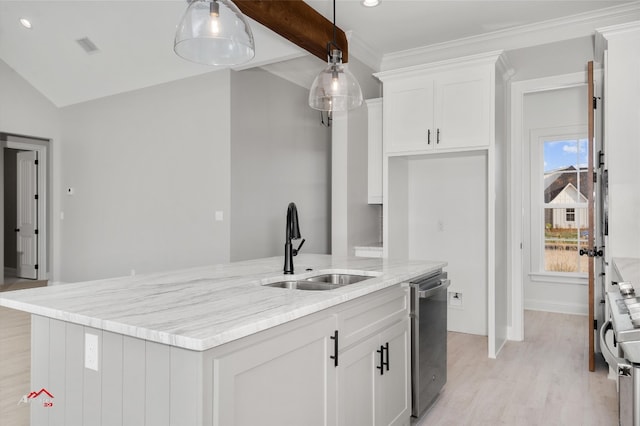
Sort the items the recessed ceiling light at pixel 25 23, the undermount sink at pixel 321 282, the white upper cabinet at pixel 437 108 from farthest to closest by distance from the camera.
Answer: the recessed ceiling light at pixel 25 23 < the white upper cabinet at pixel 437 108 < the undermount sink at pixel 321 282

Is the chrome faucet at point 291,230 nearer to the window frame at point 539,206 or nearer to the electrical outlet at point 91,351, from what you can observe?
the electrical outlet at point 91,351

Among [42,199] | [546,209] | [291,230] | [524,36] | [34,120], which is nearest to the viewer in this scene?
[291,230]

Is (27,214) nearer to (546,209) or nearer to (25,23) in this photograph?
(25,23)

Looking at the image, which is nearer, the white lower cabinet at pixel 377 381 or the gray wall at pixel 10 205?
the white lower cabinet at pixel 377 381

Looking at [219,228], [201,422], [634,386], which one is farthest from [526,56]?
[201,422]

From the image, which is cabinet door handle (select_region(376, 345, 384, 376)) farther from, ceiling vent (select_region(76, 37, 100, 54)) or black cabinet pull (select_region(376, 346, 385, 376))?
ceiling vent (select_region(76, 37, 100, 54))

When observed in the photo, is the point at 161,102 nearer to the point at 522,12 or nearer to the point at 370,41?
the point at 370,41

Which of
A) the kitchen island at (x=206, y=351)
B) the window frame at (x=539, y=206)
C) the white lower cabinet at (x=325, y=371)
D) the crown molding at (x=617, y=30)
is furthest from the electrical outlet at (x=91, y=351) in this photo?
the window frame at (x=539, y=206)

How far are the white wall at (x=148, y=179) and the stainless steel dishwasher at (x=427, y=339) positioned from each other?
2633 mm

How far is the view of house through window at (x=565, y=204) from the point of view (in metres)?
5.54

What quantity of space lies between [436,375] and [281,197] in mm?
3046

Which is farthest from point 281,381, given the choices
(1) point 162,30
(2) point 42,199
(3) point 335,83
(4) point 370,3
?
(2) point 42,199

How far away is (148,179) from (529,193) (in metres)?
4.92

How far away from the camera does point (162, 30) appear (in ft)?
14.8
